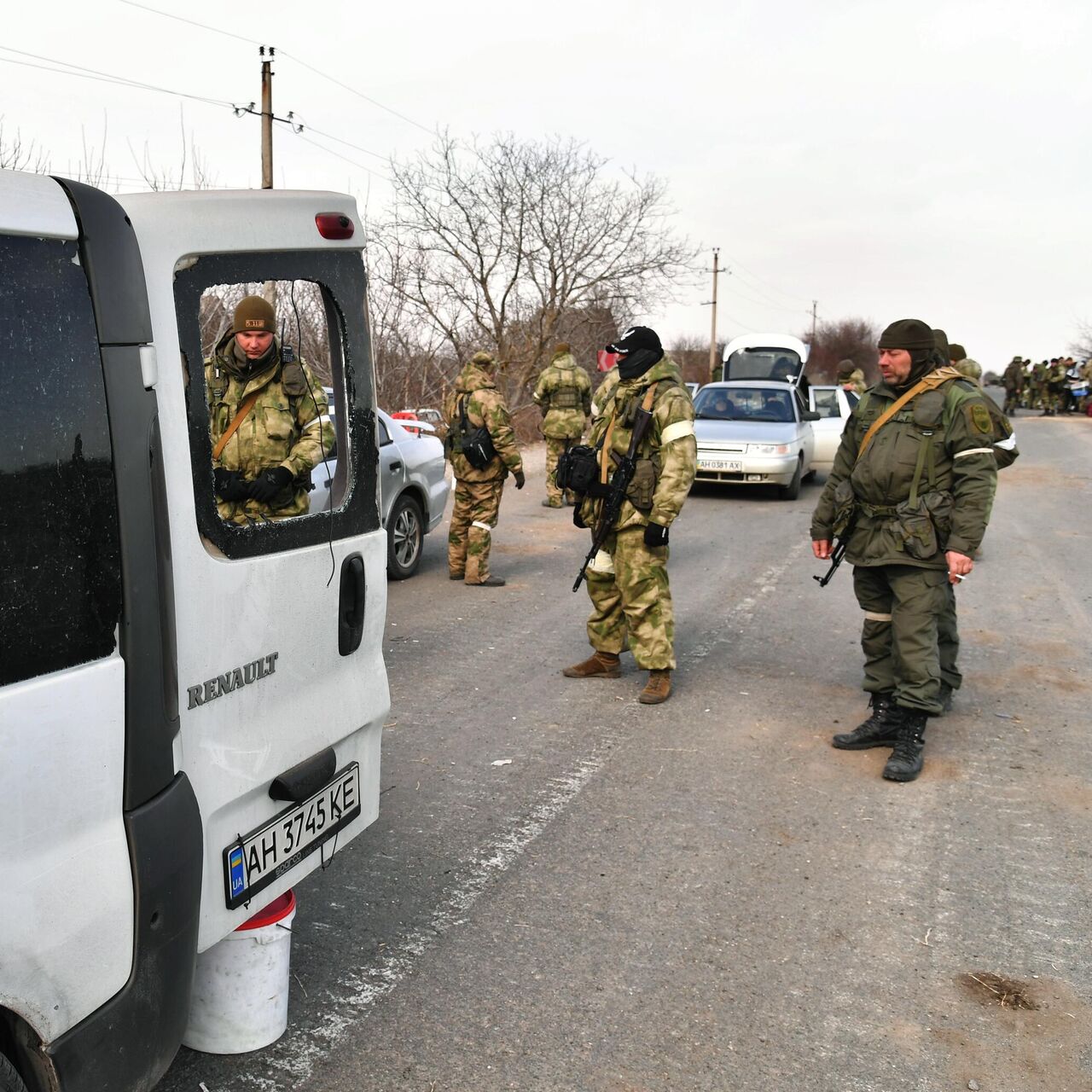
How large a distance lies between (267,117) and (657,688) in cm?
1797

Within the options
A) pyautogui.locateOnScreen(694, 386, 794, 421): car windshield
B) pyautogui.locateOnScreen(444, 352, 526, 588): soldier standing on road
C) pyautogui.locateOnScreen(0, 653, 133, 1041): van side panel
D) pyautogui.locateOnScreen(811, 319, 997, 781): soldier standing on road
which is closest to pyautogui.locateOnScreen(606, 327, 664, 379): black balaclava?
pyautogui.locateOnScreen(811, 319, 997, 781): soldier standing on road

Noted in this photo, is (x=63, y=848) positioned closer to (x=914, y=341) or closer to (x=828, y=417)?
(x=914, y=341)

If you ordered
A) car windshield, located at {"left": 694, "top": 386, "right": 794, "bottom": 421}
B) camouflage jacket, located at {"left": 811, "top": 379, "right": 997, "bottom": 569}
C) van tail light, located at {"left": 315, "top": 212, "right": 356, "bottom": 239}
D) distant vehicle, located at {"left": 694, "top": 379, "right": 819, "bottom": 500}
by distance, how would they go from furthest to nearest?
car windshield, located at {"left": 694, "top": 386, "right": 794, "bottom": 421} < distant vehicle, located at {"left": 694, "top": 379, "right": 819, "bottom": 500} < camouflage jacket, located at {"left": 811, "top": 379, "right": 997, "bottom": 569} < van tail light, located at {"left": 315, "top": 212, "right": 356, "bottom": 239}

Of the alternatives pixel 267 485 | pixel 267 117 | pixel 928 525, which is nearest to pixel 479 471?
pixel 928 525

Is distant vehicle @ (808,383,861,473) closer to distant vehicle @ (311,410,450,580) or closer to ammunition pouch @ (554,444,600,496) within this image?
distant vehicle @ (311,410,450,580)

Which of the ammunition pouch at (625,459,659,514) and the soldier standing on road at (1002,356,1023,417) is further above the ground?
the ammunition pouch at (625,459,659,514)

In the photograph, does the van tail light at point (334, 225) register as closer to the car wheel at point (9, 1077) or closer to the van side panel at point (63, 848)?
the van side panel at point (63, 848)

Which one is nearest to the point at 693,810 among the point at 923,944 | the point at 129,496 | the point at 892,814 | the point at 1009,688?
the point at 892,814

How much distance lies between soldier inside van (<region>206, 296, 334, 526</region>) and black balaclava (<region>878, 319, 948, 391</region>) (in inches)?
98.6

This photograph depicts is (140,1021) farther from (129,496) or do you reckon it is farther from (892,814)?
(892,814)

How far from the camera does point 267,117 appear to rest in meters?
20.7

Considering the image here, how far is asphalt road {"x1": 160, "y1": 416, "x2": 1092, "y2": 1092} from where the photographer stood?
2.98 m

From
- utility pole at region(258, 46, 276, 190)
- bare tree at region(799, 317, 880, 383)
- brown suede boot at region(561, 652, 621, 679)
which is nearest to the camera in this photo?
brown suede boot at region(561, 652, 621, 679)

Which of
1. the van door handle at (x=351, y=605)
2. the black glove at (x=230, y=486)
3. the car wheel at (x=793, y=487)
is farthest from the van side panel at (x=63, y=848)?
the car wheel at (x=793, y=487)
